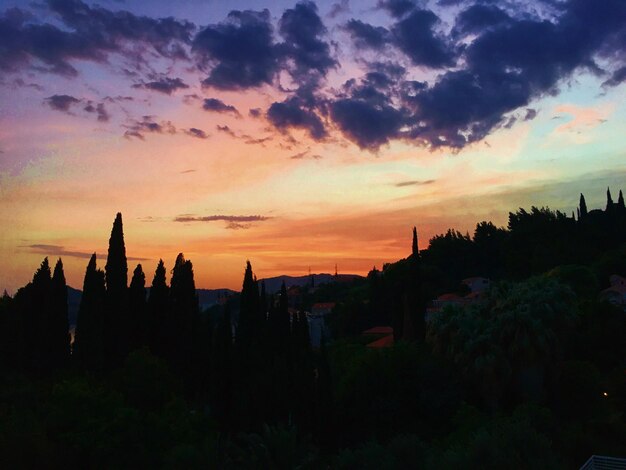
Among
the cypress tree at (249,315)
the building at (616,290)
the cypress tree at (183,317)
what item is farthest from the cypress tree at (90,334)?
the building at (616,290)

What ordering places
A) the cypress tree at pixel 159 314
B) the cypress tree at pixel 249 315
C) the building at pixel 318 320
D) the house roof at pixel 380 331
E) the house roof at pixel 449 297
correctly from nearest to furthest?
the cypress tree at pixel 159 314
the cypress tree at pixel 249 315
the house roof at pixel 380 331
the house roof at pixel 449 297
the building at pixel 318 320

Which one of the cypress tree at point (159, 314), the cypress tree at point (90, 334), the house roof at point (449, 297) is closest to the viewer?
the cypress tree at point (90, 334)

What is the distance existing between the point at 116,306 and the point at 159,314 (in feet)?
13.9

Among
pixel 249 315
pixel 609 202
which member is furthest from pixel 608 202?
pixel 249 315

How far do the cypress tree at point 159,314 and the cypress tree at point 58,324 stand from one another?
5.20 metres

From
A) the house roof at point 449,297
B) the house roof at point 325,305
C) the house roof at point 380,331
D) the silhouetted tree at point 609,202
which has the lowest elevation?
the house roof at point 380,331

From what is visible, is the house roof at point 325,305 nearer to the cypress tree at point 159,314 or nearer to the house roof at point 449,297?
the house roof at point 449,297

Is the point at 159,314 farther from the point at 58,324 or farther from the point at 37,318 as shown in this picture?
the point at 37,318

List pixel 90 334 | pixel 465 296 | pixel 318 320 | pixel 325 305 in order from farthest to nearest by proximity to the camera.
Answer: pixel 325 305 < pixel 318 320 < pixel 465 296 < pixel 90 334

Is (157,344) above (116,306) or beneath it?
beneath

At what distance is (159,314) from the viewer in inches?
1506

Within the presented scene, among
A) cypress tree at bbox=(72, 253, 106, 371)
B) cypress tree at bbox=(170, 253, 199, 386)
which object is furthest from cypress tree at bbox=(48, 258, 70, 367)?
cypress tree at bbox=(170, 253, 199, 386)

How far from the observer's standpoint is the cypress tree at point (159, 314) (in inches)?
1471

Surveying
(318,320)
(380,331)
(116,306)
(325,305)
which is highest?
(116,306)
